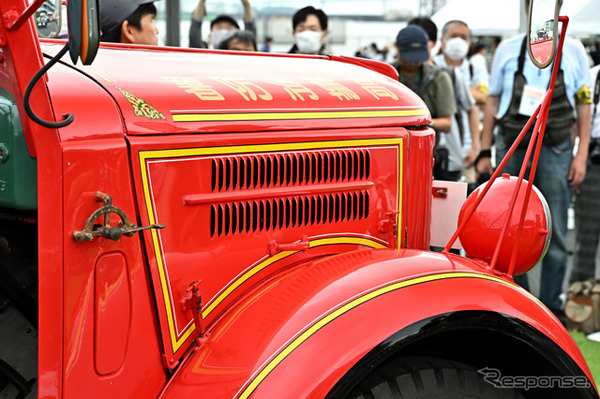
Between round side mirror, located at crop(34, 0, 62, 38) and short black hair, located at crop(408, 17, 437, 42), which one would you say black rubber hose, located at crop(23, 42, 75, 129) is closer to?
round side mirror, located at crop(34, 0, 62, 38)

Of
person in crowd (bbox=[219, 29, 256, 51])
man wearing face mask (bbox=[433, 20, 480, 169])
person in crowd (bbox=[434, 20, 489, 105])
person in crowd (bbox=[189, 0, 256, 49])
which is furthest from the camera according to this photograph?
person in crowd (bbox=[434, 20, 489, 105])

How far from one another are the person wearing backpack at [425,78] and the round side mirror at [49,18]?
9.62 ft

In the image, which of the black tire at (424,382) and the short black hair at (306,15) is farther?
the short black hair at (306,15)

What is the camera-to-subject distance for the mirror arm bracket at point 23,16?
1.67m

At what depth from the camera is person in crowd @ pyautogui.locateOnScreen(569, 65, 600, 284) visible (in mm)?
5559

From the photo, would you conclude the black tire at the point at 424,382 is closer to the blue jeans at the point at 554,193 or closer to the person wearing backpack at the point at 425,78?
the blue jeans at the point at 554,193

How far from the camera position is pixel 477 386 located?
2.27m

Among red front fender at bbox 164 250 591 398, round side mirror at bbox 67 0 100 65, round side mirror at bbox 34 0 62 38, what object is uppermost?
round side mirror at bbox 34 0 62 38

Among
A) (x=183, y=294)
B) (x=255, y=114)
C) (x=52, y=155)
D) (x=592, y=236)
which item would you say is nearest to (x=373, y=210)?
(x=255, y=114)

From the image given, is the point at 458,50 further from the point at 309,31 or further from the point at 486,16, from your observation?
the point at 486,16

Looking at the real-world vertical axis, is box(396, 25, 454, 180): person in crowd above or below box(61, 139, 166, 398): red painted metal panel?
above

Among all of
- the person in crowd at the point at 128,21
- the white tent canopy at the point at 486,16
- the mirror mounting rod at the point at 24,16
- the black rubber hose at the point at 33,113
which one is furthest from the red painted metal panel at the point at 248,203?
the white tent canopy at the point at 486,16

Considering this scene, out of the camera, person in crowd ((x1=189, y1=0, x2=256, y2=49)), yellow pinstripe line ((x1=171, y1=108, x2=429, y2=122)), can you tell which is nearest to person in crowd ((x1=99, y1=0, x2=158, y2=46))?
yellow pinstripe line ((x1=171, y1=108, x2=429, y2=122))

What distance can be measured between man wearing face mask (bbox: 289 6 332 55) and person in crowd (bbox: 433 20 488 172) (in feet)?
4.57
